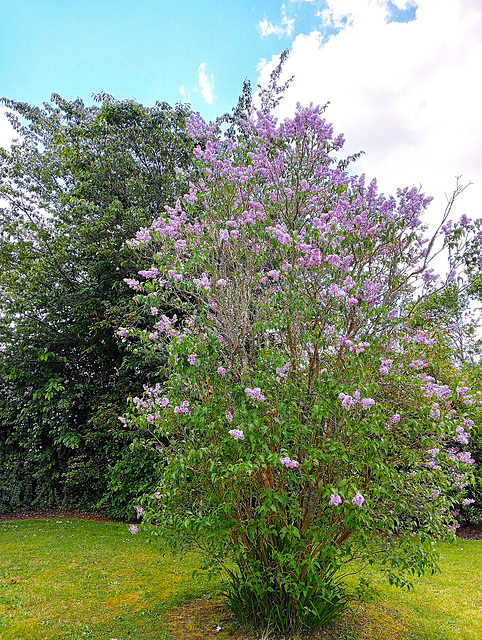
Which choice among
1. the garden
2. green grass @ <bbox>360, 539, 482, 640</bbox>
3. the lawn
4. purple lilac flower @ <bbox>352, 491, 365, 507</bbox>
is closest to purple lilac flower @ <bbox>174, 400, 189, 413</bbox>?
the garden

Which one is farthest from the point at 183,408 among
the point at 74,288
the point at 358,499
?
the point at 74,288

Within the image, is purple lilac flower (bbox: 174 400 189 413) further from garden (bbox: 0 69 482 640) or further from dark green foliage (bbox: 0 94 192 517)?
dark green foliage (bbox: 0 94 192 517)

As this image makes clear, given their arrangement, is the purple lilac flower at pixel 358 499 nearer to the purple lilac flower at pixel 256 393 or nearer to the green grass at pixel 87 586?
the purple lilac flower at pixel 256 393

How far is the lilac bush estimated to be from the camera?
10.4ft

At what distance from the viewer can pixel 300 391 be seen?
3346 mm

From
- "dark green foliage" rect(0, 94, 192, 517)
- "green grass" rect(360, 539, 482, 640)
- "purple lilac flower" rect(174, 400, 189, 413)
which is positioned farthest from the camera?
"dark green foliage" rect(0, 94, 192, 517)

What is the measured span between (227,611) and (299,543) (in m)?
1.49

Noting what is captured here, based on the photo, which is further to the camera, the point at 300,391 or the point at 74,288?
the point at 74,288

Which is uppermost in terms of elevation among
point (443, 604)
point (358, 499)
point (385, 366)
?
point (385, 366)

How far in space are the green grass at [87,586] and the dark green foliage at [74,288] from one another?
63.9 inches

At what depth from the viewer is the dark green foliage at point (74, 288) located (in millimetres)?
8883

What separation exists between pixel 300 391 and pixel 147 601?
2.95 m

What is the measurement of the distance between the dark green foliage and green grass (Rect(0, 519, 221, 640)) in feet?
5.33

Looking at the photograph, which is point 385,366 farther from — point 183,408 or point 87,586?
point 87,586
